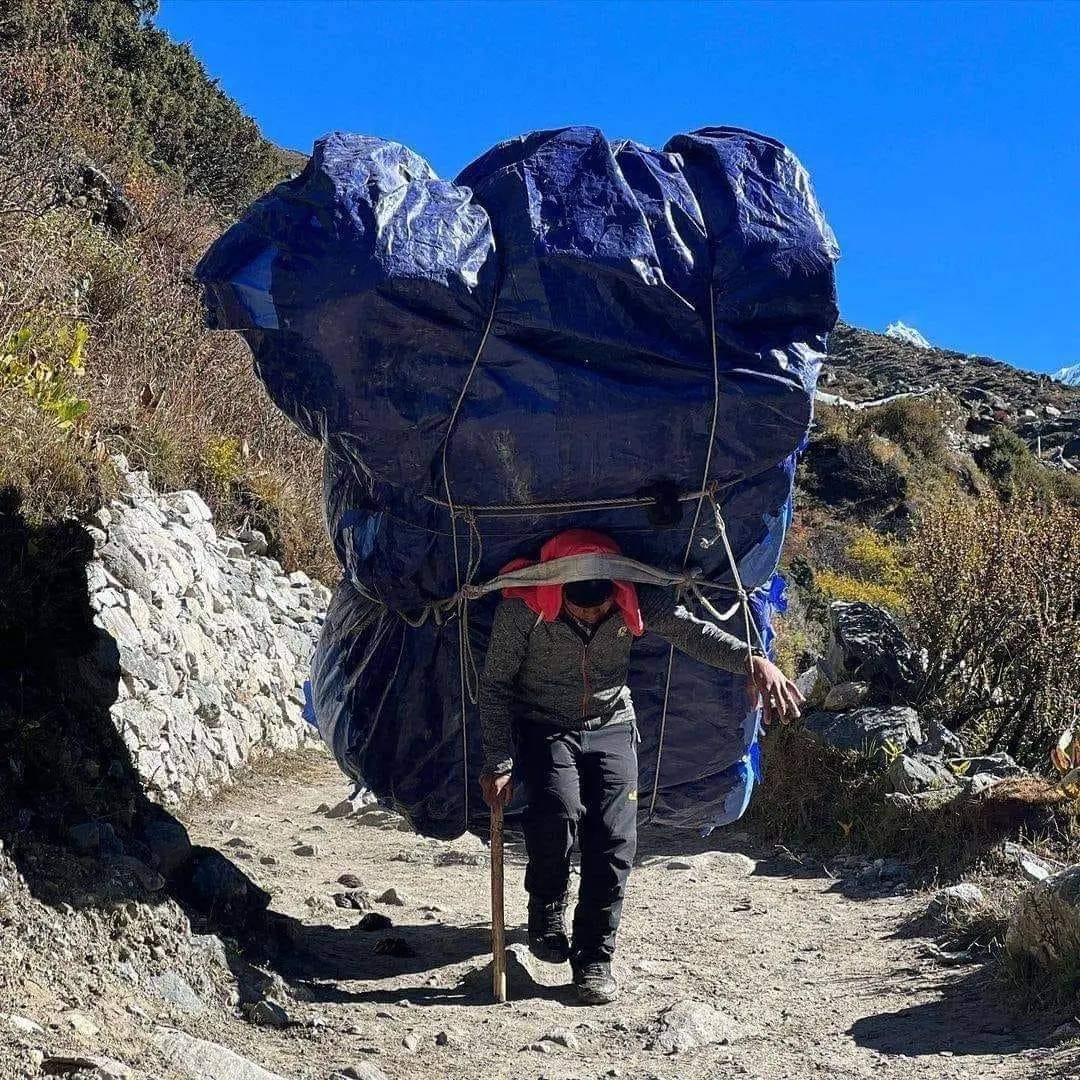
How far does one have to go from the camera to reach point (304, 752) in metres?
8.39

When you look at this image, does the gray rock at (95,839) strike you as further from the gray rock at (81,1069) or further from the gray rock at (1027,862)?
the gray rock at (1027,862)

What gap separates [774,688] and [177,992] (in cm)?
199

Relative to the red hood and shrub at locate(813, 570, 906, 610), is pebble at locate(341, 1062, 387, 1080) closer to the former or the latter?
the red hood

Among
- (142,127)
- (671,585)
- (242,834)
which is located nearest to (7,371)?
(242,834)

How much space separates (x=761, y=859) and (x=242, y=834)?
261 cm

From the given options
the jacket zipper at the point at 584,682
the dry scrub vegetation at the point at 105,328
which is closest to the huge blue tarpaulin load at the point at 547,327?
the jacket zipper at the point at 584,682

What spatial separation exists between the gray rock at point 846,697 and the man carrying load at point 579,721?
3297mm

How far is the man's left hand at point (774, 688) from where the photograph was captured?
404 centimetres

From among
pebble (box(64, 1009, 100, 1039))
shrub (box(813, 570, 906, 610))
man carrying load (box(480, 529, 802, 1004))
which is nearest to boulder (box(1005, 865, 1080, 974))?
man carrying load (box(480, 529, 802, 1004))

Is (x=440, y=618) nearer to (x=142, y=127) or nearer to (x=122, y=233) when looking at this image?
(x=122, y=233)

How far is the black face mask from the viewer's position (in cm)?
420

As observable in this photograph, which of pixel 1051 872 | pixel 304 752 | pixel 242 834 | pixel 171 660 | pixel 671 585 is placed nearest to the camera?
pixel 671 585

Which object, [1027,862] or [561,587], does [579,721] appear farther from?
[1027,862]

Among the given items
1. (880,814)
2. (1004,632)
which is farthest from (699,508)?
(1004,632)
